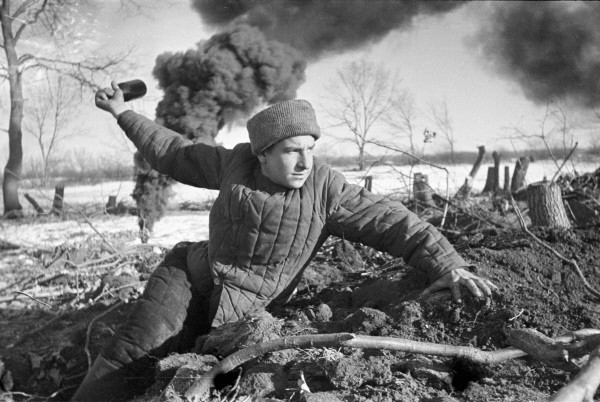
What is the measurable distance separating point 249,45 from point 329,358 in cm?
846

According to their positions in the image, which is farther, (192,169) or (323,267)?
(323,267)

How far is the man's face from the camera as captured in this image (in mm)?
3256

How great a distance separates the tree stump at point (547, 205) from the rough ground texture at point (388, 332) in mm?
1046

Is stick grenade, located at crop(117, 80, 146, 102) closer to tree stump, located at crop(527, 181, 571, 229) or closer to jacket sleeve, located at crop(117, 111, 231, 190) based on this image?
jacket sleeve, located at crop(117, 111, 231, 190)

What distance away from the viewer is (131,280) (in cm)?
557

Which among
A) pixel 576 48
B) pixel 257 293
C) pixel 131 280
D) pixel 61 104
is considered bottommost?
pixel 131 280

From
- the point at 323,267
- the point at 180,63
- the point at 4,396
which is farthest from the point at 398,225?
the point at 180,63

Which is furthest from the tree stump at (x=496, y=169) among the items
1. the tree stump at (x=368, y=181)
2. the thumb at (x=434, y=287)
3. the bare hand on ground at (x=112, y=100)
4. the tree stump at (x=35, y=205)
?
the thumb at (x=434, y=287)

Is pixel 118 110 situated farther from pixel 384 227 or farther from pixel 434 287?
pixel 434 287

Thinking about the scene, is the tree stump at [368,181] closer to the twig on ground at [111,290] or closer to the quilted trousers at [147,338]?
the twig on ground at [111,290]

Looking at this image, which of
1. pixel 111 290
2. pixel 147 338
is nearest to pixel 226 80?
pixel 111 290

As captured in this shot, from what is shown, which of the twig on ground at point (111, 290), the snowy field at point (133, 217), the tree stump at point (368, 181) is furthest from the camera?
the snowy field at point (133, 217)

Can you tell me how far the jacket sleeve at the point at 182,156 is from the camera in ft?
11.9

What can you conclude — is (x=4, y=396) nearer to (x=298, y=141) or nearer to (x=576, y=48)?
(x=298, y=141)
